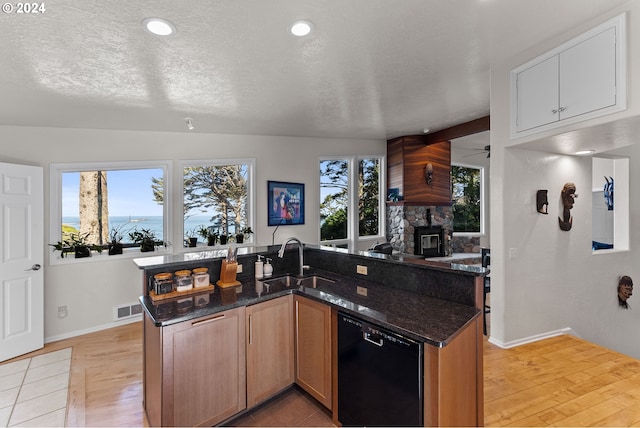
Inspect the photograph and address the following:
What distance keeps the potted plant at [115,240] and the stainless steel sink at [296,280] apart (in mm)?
2582

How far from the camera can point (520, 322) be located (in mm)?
3172

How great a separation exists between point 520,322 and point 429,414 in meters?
2.35

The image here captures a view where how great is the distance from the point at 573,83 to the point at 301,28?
7.20 ft

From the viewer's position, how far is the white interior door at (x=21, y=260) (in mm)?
3098

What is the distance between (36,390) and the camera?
2541 mm

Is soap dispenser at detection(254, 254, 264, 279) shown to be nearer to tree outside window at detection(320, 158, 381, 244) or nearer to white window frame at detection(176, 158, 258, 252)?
white window frame at detection(176, 158, 258, 252)

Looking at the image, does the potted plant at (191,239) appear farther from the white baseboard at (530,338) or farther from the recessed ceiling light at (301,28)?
the white baseboard at (530,338)

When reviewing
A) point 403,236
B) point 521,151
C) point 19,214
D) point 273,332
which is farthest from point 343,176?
point 19,214

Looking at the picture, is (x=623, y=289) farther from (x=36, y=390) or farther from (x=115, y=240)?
(x=115, y=240)

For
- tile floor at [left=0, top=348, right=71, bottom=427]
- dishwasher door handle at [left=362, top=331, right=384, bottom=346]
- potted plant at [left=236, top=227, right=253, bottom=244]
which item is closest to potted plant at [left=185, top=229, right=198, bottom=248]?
potted plant at [left=236, top=227, right=253, bottom=244]

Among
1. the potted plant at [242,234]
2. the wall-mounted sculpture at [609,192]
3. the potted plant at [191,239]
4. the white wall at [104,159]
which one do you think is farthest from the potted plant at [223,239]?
the wall-mounted sculpture at [609,192]

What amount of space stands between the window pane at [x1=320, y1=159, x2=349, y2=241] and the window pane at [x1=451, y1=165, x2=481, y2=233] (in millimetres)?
3204

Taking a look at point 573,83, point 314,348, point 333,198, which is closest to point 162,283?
point 314,348

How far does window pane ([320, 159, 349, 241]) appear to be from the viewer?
19.1 feet
